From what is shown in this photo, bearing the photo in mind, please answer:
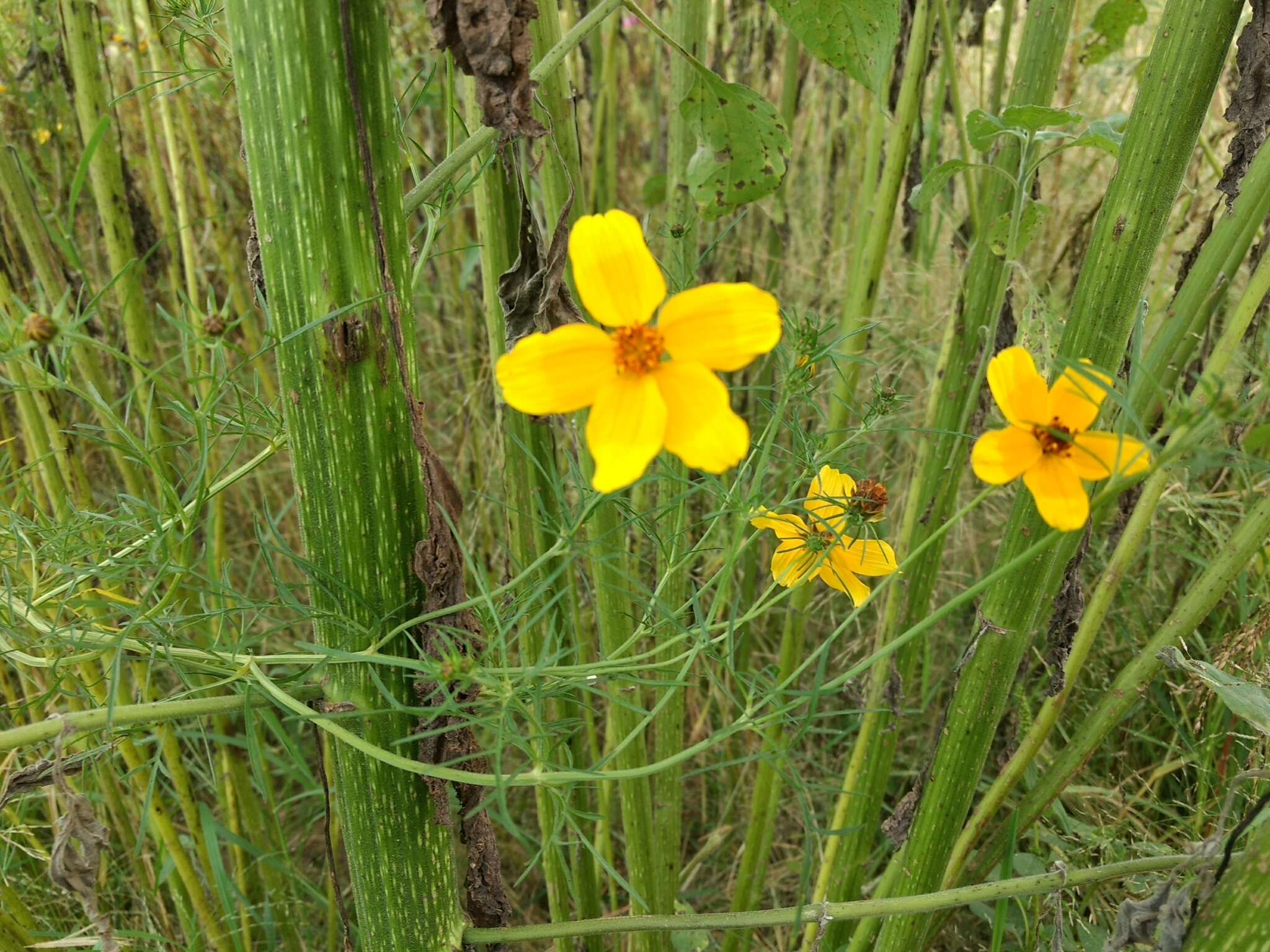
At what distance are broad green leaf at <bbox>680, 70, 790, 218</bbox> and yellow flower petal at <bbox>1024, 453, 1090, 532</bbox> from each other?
0.41 m

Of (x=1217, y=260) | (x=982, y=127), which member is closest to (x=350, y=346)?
(x=982, y=127)

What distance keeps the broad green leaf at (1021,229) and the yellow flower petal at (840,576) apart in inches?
14.6

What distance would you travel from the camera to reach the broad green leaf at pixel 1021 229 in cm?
92

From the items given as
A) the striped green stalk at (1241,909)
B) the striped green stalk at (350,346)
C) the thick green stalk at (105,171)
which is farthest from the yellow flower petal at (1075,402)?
the thick green stalk at (105,171)

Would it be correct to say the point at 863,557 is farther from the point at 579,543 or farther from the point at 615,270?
the point at 615,270

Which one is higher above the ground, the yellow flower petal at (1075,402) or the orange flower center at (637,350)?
the orange flower center at (637,350)

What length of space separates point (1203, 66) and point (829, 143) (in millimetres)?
1366

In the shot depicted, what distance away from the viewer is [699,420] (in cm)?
49

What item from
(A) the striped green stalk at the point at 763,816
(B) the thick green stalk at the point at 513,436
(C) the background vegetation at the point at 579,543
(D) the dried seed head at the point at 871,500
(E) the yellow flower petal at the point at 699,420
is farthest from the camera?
(A) the striped green stalk at the point at 763,816

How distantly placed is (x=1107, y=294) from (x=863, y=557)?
24cm

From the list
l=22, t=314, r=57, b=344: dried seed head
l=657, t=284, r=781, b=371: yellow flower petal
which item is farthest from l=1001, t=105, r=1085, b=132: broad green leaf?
l=22, t=314, r=57, b=344: dried seed head

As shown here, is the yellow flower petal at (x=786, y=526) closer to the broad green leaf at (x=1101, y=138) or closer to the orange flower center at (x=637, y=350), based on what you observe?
the orange flower center at (x=637, y=350)

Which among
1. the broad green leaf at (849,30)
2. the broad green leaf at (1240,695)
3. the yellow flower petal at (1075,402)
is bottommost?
the broad green leaf at (1240,695)

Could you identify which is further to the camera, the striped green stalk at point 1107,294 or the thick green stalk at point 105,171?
the thick green stalk at point 105,171
